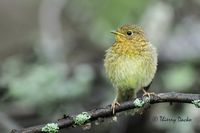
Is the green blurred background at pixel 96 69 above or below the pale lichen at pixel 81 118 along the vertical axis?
above

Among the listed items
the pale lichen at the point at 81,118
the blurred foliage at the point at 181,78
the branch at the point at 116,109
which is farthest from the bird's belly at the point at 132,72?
the blurred foliage at the point at 181,78

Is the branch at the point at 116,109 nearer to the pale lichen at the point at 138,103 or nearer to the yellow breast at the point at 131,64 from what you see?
the pale lichen at the point at 138,103

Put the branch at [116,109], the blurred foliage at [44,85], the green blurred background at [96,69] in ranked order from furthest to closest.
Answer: the blurred foliage at [44,85] < the green blurred background at [96,69] < the branch at [116,109]

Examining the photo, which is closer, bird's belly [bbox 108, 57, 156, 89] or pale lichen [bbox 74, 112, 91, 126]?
pale lichen [bbox 74, 112, 91, 126]

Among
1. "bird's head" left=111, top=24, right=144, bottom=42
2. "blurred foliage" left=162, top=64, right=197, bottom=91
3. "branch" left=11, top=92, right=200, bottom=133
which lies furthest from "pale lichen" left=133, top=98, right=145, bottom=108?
"blurred foliage" left=162, top=64, right=197, bottom=91

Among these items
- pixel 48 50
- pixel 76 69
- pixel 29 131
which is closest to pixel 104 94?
pixel 76 69

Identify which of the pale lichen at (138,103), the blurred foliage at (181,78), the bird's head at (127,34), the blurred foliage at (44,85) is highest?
the blurred foliage at (44,85)

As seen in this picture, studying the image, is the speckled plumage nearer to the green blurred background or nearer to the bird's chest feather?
the bird's chest feather

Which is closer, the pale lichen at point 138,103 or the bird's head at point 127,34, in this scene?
the pale lichen at point 138,103

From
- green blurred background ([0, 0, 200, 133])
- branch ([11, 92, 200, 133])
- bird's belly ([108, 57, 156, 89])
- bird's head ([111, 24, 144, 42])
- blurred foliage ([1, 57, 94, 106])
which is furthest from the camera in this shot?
blurred foliage ([1, 57, 94, 106])

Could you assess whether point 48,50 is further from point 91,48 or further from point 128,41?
point 128,41
